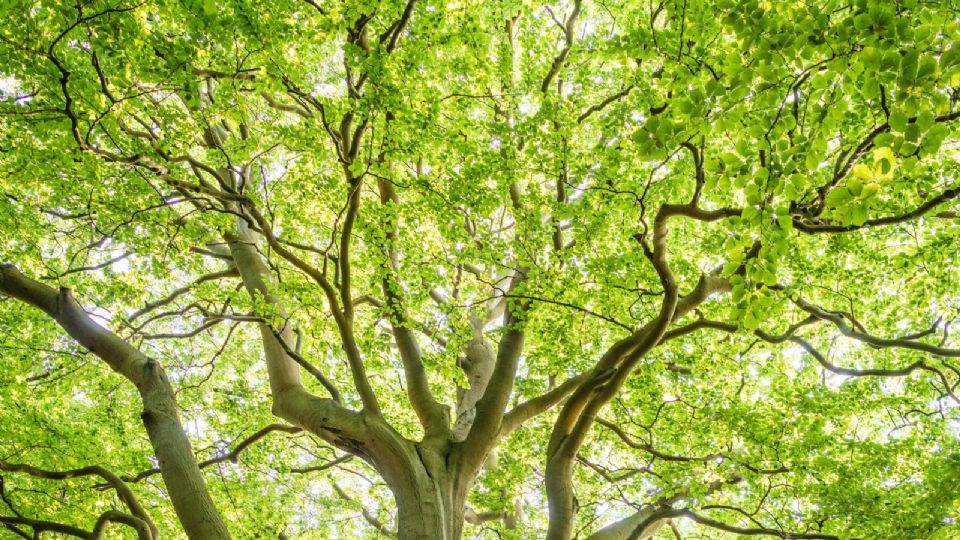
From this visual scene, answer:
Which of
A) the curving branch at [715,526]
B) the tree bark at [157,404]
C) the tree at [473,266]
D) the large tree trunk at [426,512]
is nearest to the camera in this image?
the tree bark at [157,404]

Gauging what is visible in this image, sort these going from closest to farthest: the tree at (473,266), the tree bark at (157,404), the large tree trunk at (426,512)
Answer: the tree bark at (157,404) < the tree at (473,266) < the large tree trunk at (426,512)

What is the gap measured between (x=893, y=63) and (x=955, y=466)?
571 cm

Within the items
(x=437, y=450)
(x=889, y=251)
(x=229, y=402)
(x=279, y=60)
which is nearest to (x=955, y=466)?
(x=889, y=251)

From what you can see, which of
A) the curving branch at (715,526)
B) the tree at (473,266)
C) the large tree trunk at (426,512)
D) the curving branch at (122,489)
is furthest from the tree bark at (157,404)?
the curving branch at (715,526)

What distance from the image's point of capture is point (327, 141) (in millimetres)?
7809

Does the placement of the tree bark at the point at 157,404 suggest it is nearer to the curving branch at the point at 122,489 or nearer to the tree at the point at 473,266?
the tree at the point at 473,266

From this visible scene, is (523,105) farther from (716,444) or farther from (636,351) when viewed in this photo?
(716,444)

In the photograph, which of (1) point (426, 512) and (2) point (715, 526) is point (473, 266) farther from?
(2) point (715, 526)

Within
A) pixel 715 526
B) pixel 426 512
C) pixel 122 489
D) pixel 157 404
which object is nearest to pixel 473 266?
pixel 426 512

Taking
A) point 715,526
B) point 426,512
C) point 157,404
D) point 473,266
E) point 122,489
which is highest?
point 473,266

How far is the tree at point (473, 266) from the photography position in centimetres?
498

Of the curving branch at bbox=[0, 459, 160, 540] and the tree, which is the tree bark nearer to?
the tree

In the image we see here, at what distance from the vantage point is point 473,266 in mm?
10055

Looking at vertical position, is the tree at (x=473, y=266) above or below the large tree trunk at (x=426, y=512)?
above
